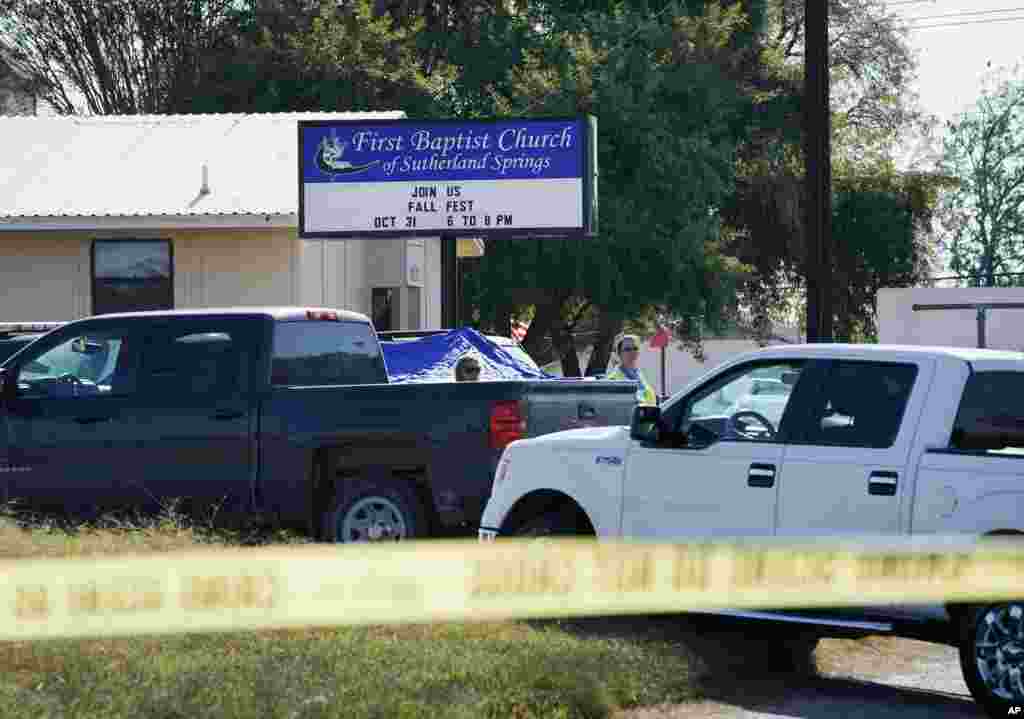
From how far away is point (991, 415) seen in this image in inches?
356

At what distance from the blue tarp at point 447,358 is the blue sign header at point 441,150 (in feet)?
14.5

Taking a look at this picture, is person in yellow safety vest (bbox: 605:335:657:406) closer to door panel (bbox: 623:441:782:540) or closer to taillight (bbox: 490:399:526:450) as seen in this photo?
taillight (bbox: 490:399:526:450)

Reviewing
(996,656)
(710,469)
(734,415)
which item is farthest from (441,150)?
(996,656)

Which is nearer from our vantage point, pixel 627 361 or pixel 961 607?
pixel 961 607

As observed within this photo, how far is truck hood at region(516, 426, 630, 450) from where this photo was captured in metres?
10.5

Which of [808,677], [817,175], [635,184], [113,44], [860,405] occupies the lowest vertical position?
[808,677]

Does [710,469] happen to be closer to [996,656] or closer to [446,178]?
[996,656]

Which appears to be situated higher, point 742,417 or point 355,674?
point 742,417

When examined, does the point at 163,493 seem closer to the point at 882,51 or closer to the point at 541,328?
the point at 541,328

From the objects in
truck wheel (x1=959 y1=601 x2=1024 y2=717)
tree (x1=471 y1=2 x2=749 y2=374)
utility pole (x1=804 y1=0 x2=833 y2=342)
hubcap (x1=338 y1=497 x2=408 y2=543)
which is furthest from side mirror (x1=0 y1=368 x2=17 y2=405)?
tree (x1=471 y1=2 x2=749 y2=374)

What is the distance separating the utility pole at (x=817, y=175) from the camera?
64.7 ft

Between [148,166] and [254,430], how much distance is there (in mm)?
15810

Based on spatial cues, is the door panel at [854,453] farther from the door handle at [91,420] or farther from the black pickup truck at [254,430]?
the door handle at [91,420]

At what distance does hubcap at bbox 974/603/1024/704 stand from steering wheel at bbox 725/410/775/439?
170 centimetres
